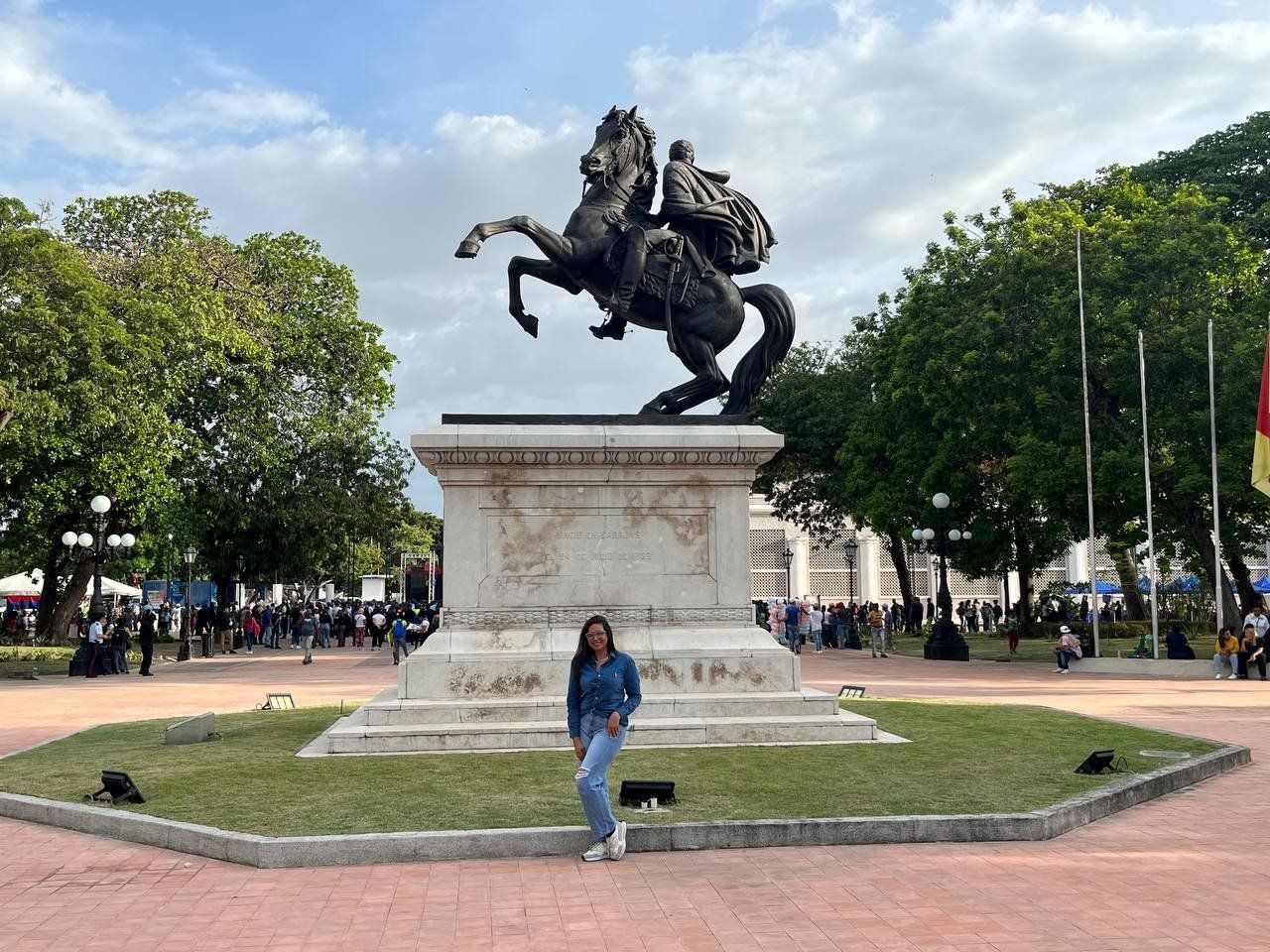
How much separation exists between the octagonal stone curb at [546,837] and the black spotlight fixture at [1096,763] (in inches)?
54.4

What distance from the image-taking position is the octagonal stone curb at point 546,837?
7.64 m

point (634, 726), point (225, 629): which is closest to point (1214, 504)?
point (634, 726)

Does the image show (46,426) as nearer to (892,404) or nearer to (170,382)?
(170,382)

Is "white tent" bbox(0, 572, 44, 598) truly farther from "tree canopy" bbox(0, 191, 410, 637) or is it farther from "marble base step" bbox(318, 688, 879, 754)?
"marble base step" bbox(318, 688, 879, 754)

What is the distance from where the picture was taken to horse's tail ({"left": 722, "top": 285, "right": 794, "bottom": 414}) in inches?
565

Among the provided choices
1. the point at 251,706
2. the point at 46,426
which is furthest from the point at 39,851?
the point at 46,426

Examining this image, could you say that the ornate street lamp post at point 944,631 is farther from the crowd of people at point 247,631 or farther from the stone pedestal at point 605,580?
the stone pedestal at point 605,580

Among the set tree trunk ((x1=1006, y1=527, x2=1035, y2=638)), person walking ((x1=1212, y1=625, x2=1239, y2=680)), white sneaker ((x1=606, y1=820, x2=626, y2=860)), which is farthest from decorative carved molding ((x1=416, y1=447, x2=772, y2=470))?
tree trunk ((x1=1006, y1=527, x2=1035, y2=638))

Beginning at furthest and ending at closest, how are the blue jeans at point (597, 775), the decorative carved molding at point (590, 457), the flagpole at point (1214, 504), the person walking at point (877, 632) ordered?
the person walking at point (877, 632)
the flagpole at point (1214, 504)
the decorative carved molding at point (590, 457)
the blue jeans at point (597, 775)

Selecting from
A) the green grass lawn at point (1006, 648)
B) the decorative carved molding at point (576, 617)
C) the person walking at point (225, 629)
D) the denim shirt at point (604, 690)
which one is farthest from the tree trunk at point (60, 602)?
the denim shirt at point (604, 690)

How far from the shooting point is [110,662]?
99.1 ft

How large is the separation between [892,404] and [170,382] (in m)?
21.6

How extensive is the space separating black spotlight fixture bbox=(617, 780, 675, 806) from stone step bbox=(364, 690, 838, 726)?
2807mm

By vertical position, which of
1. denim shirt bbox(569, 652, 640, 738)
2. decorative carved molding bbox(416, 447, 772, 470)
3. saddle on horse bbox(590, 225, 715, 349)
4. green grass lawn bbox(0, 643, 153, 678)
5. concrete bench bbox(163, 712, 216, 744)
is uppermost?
saddle on horse bbox(590, 225, 715, 349)
